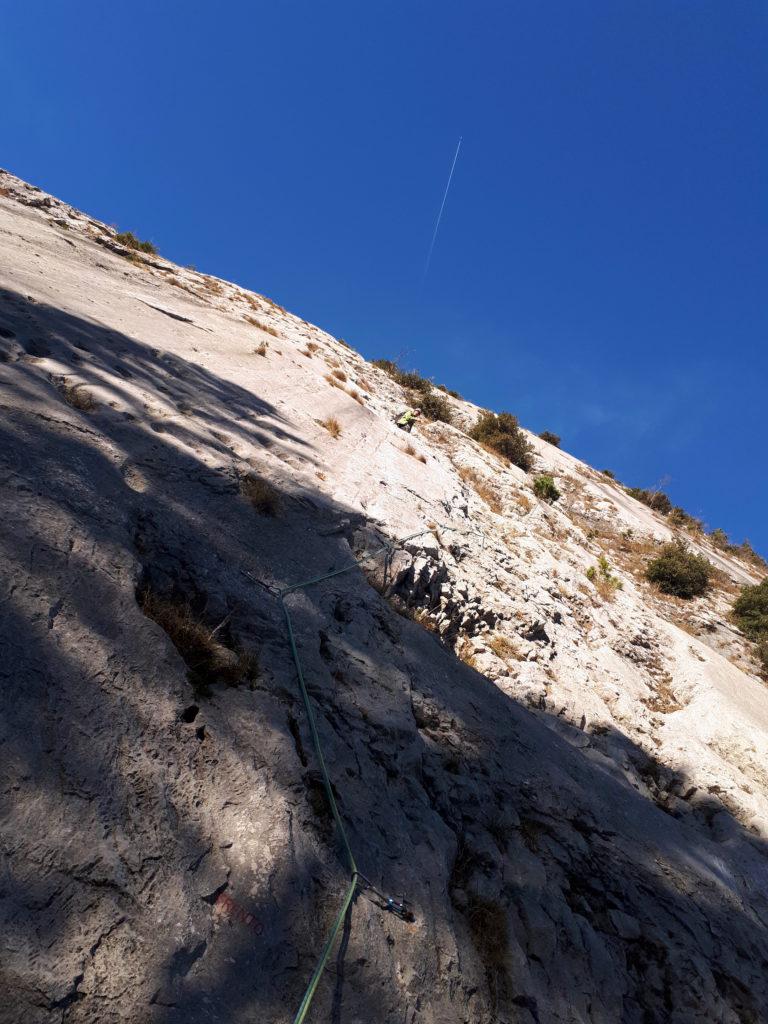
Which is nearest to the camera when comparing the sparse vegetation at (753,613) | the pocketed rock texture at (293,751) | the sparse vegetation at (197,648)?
the pocketed rock texture at (293,751)

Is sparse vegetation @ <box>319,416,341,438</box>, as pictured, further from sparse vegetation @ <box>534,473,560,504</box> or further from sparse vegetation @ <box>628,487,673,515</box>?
sparse vegetation @ <box>628,487,673,515</box>

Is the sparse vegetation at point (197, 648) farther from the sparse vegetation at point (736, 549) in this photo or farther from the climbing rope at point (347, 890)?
the sparse vegetation at point (736, 549)

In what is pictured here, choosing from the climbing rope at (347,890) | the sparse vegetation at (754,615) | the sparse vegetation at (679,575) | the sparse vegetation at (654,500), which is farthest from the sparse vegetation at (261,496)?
the sparse vegetation at (654,500)

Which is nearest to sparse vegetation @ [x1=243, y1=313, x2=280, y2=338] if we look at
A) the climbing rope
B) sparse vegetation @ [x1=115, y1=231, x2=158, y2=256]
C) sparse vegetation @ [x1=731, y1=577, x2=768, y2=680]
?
sparse vegetation @ [x1=115, y1=231, x2=158, y2=256]

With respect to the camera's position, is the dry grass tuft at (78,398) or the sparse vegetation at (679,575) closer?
the dry grass tuft at (78,398)

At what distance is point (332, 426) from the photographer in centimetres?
1041

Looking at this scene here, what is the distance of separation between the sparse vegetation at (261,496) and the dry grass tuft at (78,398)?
175cm

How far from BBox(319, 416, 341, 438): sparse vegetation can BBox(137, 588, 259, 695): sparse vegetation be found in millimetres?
6581

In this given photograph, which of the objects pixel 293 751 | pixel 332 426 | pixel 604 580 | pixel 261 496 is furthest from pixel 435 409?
pixel 293 751

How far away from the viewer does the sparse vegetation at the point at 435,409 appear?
1933 cm

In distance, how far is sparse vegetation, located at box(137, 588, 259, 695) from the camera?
3729 millimetres

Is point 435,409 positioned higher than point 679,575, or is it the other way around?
point 435,409

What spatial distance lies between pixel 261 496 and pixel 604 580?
901cm

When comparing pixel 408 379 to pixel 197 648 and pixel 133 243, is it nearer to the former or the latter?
pixel 133 243
